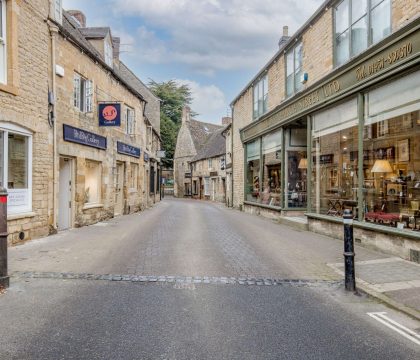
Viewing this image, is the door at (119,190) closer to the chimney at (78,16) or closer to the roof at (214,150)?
the chimney at (78,16)

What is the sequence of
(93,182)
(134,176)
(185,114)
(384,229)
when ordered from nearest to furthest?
(384,229)
(93,182)
(134,176)
(185,114)

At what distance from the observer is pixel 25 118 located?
9.06m

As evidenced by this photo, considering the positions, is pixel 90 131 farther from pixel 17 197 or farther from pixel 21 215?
pixel 21 215

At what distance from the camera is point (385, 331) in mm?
4031

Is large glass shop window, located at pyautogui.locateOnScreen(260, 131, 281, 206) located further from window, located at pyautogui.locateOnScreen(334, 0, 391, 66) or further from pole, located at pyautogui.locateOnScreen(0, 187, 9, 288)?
pole, located at pyautogui.locateOnScreen(0, 187, 9, 288)

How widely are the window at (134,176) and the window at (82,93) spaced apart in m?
7.11

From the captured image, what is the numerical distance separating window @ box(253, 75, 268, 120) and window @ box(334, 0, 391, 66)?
6838 mm

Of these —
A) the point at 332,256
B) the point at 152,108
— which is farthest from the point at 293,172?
the point at 152,108

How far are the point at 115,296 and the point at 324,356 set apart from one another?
9.35ft

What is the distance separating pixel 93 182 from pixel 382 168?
10.1 m

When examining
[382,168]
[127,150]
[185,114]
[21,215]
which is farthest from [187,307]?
[185,114]

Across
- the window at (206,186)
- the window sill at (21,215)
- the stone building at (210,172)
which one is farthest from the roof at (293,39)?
the window at (206,186)

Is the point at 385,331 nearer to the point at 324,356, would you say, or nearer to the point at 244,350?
the point at 324,356

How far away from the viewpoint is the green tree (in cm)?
5322
